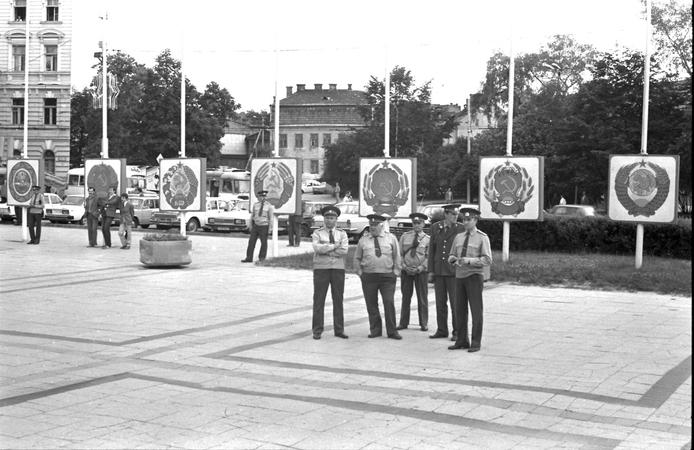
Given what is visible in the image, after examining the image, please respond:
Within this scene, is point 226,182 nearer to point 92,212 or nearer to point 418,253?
point 92,212

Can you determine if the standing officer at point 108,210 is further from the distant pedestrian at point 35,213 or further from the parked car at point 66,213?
the parked car at point 66,213

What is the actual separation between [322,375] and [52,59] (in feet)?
137

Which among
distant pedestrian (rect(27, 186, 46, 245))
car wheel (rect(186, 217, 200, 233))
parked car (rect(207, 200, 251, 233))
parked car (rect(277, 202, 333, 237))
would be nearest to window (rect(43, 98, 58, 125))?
car wheel (rect(186, 217, 200, 233))

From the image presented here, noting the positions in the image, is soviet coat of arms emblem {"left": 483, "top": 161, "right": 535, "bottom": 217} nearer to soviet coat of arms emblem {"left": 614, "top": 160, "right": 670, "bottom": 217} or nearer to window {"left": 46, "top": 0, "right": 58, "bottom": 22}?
soviet coat of arms emblem {"left": 614, "top": 160, "right": 670, "bottom": 217}

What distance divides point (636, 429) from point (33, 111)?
49775 mm

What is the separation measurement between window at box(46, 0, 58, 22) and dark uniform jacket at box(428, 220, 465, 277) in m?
31.4

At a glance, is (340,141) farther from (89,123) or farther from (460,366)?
(460,366)

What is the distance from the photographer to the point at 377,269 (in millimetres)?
13711

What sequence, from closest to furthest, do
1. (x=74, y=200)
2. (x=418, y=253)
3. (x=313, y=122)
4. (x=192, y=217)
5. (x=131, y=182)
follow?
1. (x=418, y=253)
2. (x=192, y=217)
3. (x=74, y=200)
4. (x=131, y=182)
5. (x=313, y=122)

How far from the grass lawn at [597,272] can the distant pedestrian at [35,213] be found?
10.3 m

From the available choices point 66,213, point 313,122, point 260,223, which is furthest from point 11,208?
point 313,122

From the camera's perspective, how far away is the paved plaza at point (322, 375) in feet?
27.0

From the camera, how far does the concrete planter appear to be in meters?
23.2

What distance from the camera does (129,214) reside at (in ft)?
96.2
